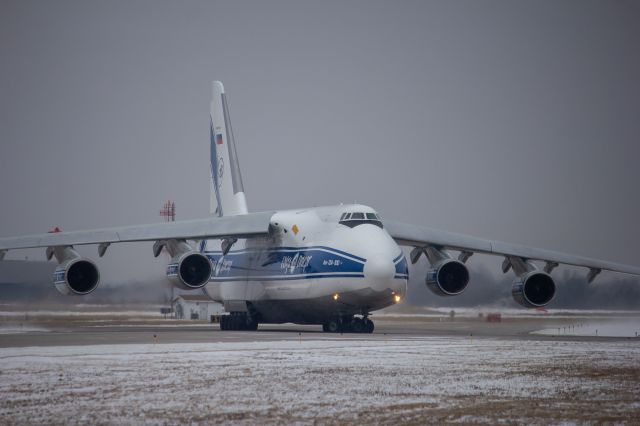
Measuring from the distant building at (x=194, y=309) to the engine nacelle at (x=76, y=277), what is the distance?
23.6 m

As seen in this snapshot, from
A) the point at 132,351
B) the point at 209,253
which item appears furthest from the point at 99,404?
the point at 209,253

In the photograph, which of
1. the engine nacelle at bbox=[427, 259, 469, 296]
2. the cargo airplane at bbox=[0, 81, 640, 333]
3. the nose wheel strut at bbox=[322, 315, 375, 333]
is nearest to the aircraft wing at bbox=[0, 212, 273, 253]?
the cargo airplane at bbox=[0, 81, 640, 333]

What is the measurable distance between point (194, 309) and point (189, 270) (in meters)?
25.8

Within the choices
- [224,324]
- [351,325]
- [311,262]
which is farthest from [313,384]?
[224,324]

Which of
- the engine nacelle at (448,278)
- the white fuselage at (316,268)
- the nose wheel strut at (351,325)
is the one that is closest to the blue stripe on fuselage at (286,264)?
the white fuselage at (316,268)

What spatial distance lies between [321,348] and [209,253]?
18211mm

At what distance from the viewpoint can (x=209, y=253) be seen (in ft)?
128

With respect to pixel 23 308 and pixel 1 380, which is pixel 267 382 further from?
pixel 23 308

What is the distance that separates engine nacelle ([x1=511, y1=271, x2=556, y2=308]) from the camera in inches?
1266

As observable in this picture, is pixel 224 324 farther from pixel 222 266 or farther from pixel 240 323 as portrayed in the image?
pixel 222 266

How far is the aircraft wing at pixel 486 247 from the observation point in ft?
110

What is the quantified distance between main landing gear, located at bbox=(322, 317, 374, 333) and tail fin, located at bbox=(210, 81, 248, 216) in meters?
9.49

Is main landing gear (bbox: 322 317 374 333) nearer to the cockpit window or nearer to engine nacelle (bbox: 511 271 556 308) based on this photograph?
the cockpit window

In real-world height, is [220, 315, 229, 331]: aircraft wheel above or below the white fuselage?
below
